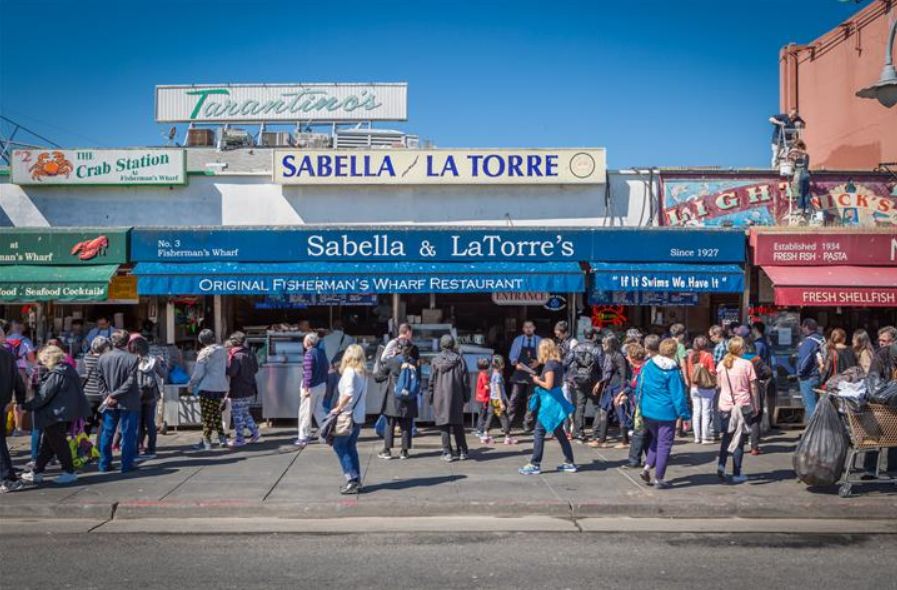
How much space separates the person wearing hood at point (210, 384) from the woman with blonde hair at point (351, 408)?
3185mm

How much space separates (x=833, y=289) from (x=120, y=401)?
10646 mm

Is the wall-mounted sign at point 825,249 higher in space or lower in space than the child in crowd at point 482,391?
higher

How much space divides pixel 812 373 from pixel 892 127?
814 cm

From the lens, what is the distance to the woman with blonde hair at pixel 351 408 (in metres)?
8.23

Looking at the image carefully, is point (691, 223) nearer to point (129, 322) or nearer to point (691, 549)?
point (691, 549)

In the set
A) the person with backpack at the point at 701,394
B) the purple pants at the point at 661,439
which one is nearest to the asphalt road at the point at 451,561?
the purple pants at the point at 661,439

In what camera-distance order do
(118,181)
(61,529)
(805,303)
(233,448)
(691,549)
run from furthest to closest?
(118,181) < (805,303) < (233,448) < (61,529) < (691,549)

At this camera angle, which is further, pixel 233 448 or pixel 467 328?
pixel 467 328

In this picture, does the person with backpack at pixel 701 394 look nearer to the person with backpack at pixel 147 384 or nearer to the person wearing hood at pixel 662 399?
the person wearing hood at pixel 662 399

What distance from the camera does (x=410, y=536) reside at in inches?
285

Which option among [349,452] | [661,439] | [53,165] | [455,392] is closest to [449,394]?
[455,392]

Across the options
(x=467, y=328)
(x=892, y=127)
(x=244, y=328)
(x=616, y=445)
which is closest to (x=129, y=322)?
(x=244, y=328)

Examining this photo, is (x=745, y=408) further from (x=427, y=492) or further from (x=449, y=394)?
(x=427, y=492)

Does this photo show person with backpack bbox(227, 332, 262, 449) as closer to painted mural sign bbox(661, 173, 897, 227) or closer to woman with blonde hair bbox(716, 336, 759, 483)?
woman with blonde hair bbox(716, 336, 759, 483)
